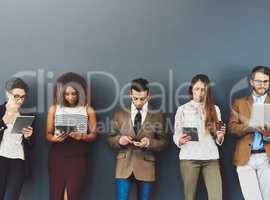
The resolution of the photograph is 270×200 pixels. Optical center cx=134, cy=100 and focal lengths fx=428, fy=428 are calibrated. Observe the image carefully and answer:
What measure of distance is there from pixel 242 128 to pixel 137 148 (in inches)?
31.8

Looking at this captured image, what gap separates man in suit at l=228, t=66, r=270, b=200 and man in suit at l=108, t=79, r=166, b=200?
59 centimetres

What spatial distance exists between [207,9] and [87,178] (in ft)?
5.81

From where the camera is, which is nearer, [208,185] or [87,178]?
[208,185]

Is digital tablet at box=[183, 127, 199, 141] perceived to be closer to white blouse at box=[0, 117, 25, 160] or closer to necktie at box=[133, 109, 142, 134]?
necktie at box=[133, 109, 142, 134]

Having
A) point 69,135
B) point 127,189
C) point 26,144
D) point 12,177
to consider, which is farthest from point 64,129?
point 127,189

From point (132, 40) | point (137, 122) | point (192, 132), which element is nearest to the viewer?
point (192, 132)

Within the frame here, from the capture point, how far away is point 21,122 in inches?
127

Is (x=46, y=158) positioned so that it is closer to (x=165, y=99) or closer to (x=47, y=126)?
(x=47, y=126)

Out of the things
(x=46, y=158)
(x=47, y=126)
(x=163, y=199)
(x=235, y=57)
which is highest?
(x=235, y=57)

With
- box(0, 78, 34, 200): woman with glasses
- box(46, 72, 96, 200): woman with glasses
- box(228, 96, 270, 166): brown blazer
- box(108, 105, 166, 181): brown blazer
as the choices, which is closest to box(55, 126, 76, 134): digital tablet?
box(46, 72, 96, 200): woman with glasses

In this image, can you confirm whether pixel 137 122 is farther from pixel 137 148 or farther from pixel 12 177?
pixel 12 177

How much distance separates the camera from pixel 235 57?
3682mm

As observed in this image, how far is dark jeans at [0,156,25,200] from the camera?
322cm

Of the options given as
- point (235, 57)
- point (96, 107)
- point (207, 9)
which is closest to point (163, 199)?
point (96, 107)
